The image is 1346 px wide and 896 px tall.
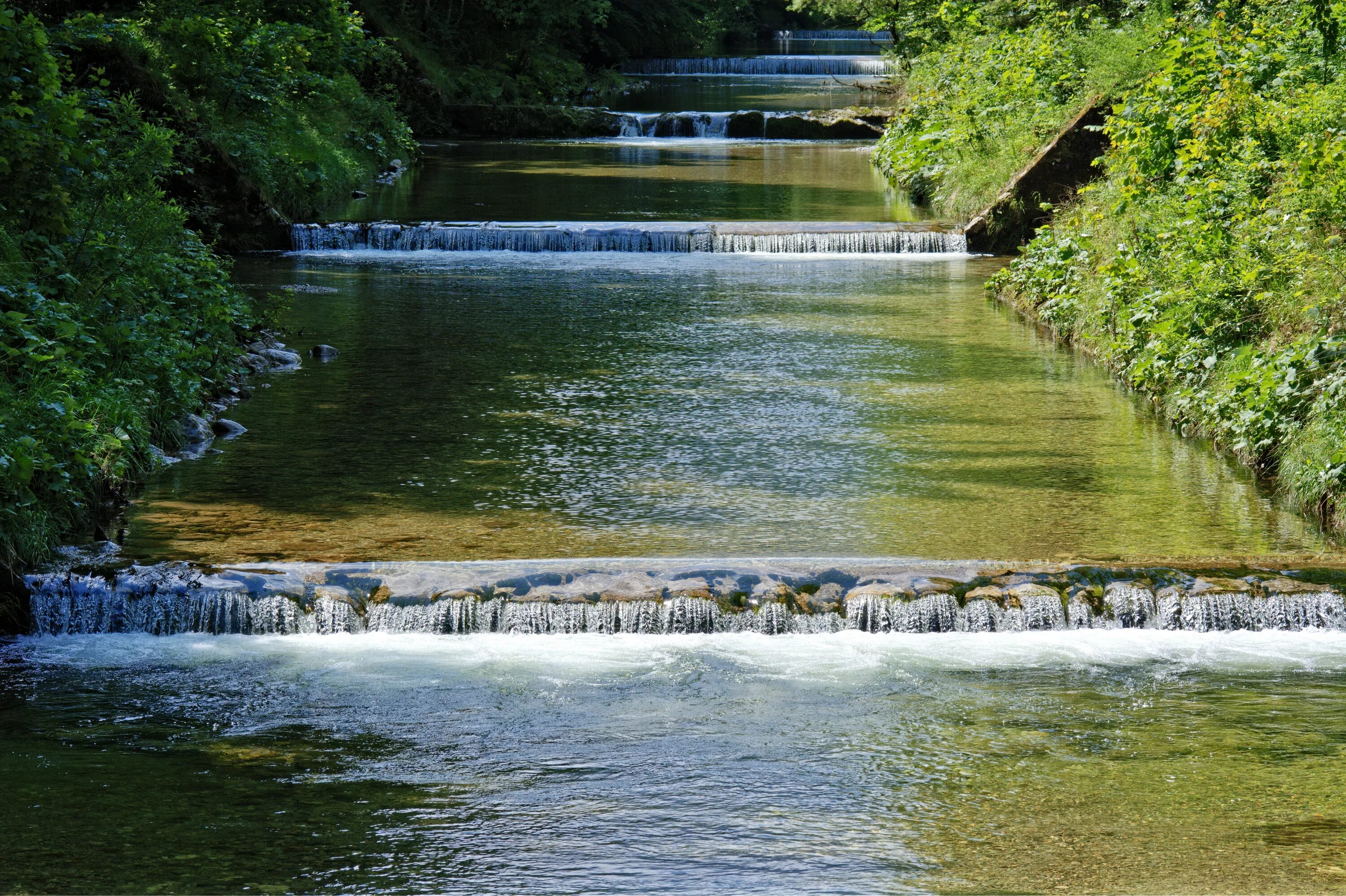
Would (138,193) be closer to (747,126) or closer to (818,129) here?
(818,129)

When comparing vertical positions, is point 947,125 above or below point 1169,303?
above

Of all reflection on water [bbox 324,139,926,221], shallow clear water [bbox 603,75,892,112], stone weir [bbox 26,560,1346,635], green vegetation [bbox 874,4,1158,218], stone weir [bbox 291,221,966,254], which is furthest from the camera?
shallow clear water [bbox 603,75,892,112]

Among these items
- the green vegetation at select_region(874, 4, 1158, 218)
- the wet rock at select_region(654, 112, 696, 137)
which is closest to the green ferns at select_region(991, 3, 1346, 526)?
the green vegetation at select_region(874, 4, 1158, 218)

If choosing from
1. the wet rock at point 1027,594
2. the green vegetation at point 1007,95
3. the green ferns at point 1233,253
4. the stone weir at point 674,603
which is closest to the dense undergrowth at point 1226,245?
the green ferns at point 1233,253

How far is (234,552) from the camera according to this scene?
8.41m

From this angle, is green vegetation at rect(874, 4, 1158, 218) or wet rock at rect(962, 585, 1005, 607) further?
green vegetation at rect(874, 4, 1158, 218)

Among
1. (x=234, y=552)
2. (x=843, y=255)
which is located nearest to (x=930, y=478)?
(x=234, y=552)

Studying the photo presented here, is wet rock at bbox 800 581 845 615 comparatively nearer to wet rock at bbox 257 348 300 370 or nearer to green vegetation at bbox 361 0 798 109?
wet rock at bbox 257 348 300 370

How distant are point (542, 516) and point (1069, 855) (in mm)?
4555

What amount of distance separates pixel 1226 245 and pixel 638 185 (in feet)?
52.7

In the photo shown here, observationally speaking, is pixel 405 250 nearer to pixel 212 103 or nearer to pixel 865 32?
pixel 212 103

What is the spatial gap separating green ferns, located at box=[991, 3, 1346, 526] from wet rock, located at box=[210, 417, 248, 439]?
7.17m

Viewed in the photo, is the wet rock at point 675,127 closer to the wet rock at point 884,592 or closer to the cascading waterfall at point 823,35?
the wet rock at point 884,592

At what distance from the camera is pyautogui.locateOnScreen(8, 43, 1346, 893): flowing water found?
5.39 meters
